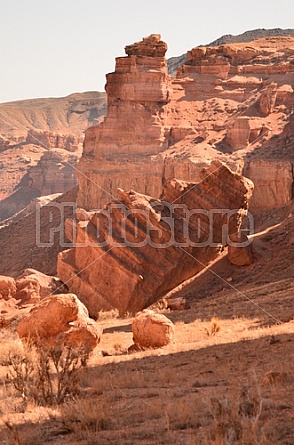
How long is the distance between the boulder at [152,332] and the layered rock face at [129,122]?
32.2 m

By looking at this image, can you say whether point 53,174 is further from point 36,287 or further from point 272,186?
point 36,287

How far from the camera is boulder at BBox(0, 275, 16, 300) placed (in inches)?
833

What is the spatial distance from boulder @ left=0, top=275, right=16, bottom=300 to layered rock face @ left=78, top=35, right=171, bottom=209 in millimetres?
25101

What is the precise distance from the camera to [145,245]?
75.7 ft

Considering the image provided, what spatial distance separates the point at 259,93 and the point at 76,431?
45.5m

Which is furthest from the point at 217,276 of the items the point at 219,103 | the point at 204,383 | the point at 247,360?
the point at 219,103

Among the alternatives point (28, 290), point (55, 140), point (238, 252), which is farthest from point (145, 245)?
point (55, 140)

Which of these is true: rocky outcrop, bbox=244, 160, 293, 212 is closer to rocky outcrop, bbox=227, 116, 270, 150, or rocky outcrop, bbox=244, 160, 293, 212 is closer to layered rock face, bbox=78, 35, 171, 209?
rocky outcrop, bbox=227, 116, 270, 150

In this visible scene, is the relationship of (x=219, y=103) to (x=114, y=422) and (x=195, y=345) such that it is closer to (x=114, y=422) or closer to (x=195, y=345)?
(x=195, y=345)

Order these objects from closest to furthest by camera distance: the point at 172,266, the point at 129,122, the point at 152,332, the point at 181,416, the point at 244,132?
the point at 181,416 → the point at 152,332 → the point at 172,266 → the point at 244,132 → the point at 129,122

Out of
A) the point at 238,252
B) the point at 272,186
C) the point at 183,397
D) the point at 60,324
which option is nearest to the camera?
the point at 183,397

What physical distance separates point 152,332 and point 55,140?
8607cm

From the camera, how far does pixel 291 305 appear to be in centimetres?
1703

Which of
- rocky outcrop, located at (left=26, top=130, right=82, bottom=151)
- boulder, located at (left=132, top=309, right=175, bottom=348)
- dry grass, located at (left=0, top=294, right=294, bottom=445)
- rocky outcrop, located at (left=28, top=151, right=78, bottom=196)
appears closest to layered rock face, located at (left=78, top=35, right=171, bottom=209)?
boulder, located at (left=132, top=309, right=175, bottom=348)
